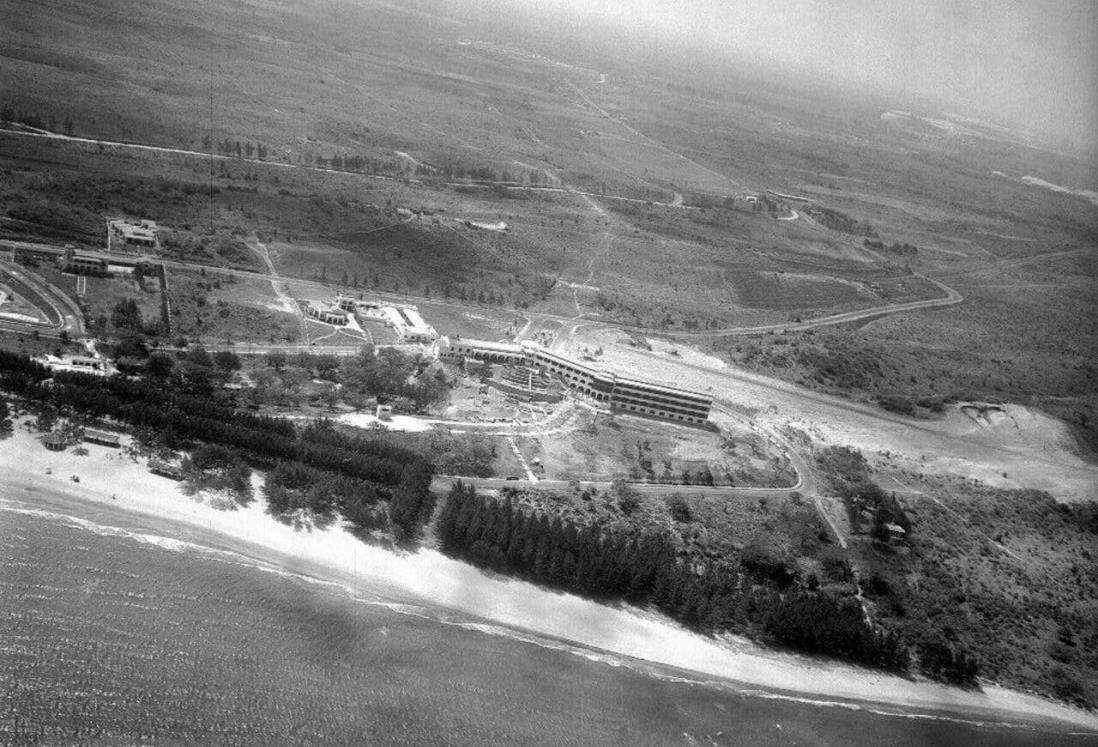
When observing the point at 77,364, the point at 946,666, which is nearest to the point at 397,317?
the point at 77,364

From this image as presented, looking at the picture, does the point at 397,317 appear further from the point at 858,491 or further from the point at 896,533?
the point at 896,533

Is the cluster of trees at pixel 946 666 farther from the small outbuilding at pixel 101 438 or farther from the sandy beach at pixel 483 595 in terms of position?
the small outbuilding at pixel 101 438

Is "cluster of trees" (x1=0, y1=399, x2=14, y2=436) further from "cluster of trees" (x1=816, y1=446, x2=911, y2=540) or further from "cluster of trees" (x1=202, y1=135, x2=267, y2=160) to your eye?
"cluster of trees" (x1=202, y1=135, x2=267, y2=160)

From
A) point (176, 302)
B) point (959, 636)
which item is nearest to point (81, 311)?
point (176, 302)

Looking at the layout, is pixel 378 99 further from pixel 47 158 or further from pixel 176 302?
pixel 176 302

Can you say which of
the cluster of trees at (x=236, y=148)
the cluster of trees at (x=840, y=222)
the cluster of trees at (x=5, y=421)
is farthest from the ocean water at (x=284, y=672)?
the cluster of trees at (x=840, y=222)
